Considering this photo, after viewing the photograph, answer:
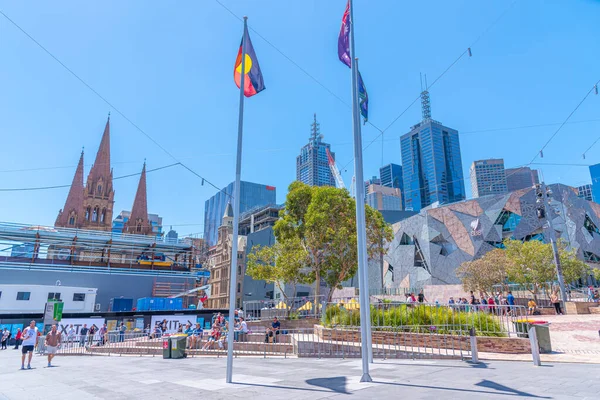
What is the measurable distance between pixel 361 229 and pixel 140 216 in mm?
88981

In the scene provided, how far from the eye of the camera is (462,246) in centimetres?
5316

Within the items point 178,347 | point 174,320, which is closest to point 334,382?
point 178,347

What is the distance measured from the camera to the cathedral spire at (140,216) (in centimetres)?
8525

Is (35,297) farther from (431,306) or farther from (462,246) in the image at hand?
(462,246)

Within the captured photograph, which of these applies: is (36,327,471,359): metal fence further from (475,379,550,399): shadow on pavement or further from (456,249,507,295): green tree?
(456,249,507,295): green tree

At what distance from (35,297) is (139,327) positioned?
1055 centimetres

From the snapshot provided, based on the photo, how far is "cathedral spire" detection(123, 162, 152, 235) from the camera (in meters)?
85.2

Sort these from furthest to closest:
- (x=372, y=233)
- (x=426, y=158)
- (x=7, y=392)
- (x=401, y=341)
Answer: (x=426, y=158) → (x=372, y=233) → (x=401, y=341) → (x=7, y=392)

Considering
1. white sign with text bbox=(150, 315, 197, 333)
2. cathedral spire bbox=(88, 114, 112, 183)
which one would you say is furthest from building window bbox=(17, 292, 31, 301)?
cathedral spire bbox=(88, 114, 112, 183)

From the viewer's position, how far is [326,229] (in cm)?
2405

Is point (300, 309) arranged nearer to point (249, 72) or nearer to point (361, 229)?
point (361, 229)

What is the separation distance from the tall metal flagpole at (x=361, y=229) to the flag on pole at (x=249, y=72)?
2.71 m

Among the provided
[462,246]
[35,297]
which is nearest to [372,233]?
[35,297]

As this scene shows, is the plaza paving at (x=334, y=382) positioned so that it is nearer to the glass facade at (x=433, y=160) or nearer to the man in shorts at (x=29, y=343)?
the man in shorts at (x=29, y=343)
